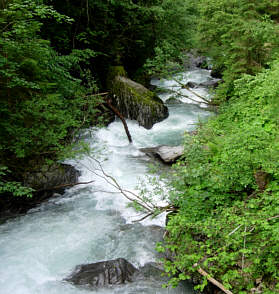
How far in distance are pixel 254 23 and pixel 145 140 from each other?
5.45m

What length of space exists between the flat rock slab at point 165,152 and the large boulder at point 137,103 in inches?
85.6

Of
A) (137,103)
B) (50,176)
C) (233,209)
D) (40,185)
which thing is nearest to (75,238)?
(40,185)

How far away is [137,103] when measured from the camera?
1208cm

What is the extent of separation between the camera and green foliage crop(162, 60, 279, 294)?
3678 millimetres

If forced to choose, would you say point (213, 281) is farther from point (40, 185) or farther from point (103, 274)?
point (40, 185)

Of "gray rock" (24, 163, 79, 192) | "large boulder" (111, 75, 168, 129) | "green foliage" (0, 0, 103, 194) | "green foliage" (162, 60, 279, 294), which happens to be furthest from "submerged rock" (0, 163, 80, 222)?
"large boulder" (111, 75, 168, 129)

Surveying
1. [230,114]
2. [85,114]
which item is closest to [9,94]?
[85,114]

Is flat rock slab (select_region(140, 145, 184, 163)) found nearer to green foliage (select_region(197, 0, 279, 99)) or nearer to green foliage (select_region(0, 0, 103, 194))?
green foliage (select_region(197, 0, 279, 99))

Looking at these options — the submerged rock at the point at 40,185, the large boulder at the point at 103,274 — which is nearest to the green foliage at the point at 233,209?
the large boulder at the point at 103,274

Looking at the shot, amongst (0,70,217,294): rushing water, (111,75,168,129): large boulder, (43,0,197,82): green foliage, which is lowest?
(0,70,217,294): rushing water

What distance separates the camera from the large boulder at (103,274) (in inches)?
193

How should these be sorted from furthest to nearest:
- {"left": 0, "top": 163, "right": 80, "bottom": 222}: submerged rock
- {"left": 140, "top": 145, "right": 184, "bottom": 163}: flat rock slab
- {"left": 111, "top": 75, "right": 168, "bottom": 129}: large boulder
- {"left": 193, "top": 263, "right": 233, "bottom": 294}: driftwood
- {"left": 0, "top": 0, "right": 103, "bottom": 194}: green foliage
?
{"left": 111, "top": 75, "right": 168, "bottom": 129}: large boulder < {"left": 140, "top": 145, "right": 184, "bottom": 163}: flat rock slab < {"left": 0, "top": 163, "right": 80, "bottom": 222}: submerged rock < {"left": 0, "top": 0, "right": 103, "bottom": 194}: green foliage < {"left": 193, "top": 263, "right": 233, "bottom": 294}: driftwood

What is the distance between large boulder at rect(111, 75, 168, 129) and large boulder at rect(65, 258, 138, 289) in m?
7.46

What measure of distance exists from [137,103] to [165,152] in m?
3.59
